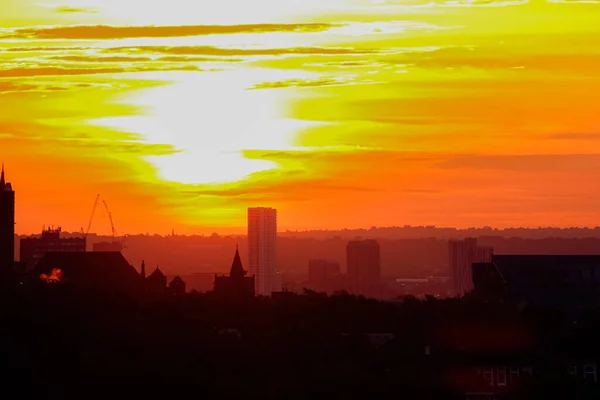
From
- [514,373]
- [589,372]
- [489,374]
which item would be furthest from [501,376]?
[589,372]

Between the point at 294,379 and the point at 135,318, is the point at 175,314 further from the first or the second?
the point at 294,379

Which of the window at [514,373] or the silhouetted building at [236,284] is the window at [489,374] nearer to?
the window at [514,373]

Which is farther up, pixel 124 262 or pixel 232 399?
pixel 124 262

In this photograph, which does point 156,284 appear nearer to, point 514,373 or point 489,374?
point 489,374

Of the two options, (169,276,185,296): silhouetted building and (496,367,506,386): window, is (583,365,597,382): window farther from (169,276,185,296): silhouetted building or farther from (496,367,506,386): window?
(169,276,185,296): silhouetted building

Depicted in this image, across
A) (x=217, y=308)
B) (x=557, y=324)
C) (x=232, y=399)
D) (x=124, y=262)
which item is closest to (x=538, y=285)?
(x=557, y=324)

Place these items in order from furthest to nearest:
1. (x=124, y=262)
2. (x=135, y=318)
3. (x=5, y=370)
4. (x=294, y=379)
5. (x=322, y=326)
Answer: (x=124, y=262) → (x=322, y=326) → (x=135, y=318) → (x=294, y=379) → (x=5, y=370)

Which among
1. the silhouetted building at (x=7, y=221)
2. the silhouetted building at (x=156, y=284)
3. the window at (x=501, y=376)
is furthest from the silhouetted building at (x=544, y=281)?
the silhouetted building at (x=7, y=221)
